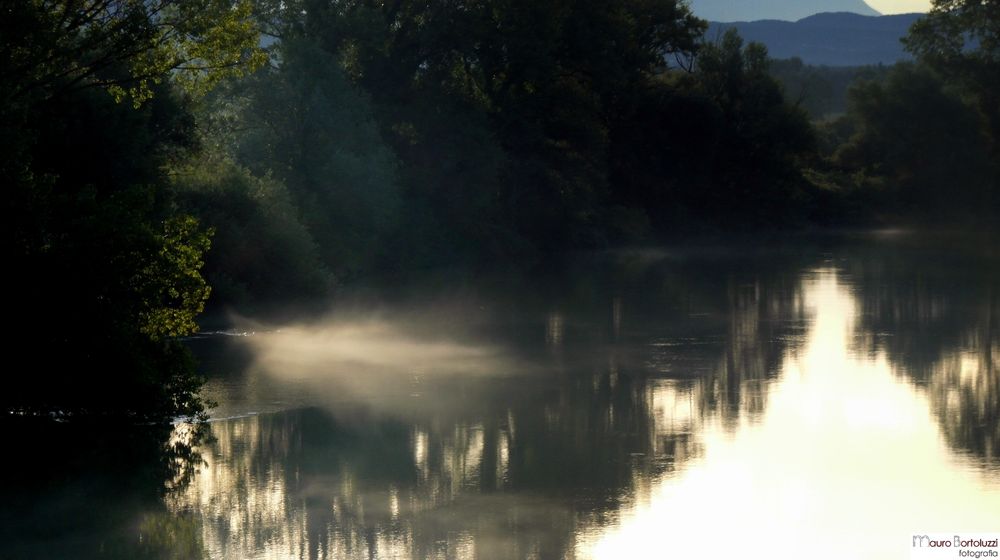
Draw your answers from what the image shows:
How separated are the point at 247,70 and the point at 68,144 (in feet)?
14.4

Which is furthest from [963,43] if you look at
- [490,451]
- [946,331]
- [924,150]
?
[490,451]

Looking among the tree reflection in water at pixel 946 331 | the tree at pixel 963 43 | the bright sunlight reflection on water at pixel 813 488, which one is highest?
the tree at pixel 963 43

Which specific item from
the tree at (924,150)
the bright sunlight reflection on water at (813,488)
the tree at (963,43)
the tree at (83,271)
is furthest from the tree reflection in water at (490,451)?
the tree at (924,150)

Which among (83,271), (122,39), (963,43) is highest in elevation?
(963,43)

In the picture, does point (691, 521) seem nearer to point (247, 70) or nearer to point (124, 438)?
point (124, 438)

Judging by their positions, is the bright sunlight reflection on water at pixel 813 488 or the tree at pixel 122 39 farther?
the tree at pixel 122 39

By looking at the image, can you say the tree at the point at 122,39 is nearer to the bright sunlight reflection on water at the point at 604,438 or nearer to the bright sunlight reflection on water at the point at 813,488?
the bright sunlight reflection on water at the point at 604,438

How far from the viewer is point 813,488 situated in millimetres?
15203

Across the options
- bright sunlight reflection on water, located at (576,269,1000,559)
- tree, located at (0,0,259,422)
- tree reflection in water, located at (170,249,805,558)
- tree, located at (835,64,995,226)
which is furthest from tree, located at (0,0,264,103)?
tree, located at (835,64,995,226)

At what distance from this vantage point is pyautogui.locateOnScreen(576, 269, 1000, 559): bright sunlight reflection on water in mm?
13047

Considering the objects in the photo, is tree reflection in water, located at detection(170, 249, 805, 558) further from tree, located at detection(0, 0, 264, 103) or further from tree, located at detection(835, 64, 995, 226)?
tree, located at detection(835, 64, 995, 226)

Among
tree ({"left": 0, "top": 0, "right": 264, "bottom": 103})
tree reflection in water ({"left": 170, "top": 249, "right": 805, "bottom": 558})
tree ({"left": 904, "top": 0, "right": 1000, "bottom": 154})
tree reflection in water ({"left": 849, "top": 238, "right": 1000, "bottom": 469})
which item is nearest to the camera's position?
tree reflection in water ({"left": 170, "top": 249, "right": 805, "bottom": 558})

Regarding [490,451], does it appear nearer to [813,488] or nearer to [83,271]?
[813,488]

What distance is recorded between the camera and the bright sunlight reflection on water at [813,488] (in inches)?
514
